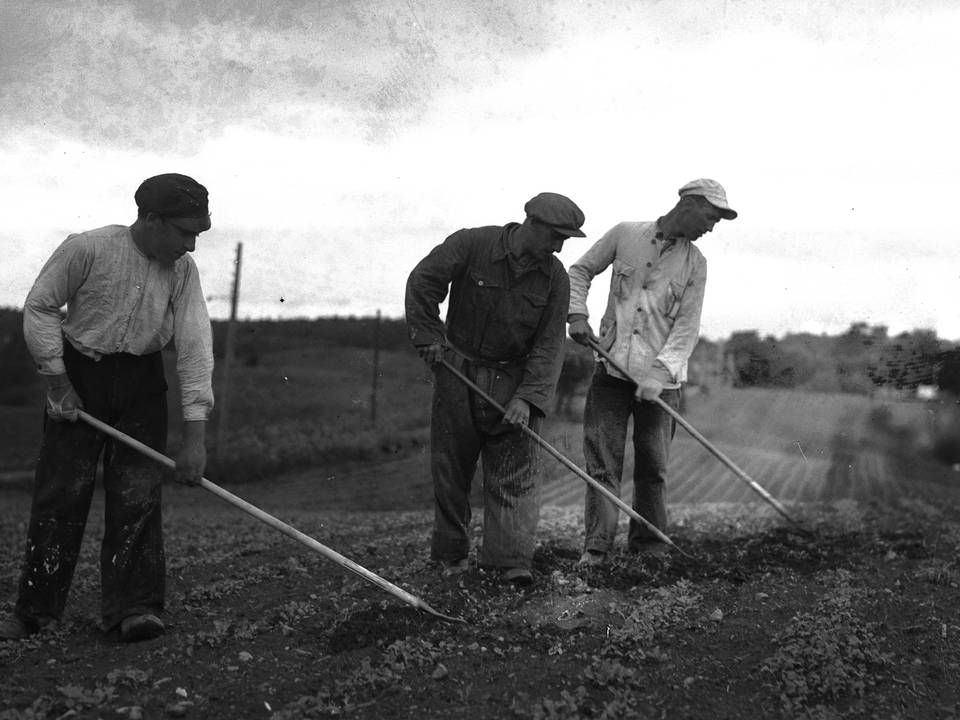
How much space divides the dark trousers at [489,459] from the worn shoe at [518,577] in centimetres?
6

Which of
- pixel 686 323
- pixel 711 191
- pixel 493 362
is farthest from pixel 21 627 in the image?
pixel 711 191

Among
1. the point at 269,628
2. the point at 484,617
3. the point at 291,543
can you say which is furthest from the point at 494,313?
the point at 291,543

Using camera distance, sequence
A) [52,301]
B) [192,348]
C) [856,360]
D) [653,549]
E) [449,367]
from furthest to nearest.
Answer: [856,360] → [653,549] → [449,367] → [192,348] → [52,301]

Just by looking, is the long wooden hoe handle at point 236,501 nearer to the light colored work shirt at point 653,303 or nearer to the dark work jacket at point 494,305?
the dark work jacket at point 494,305

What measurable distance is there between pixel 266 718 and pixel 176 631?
118cm

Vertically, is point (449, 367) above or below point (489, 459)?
above

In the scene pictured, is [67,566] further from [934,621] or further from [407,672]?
[934,621]

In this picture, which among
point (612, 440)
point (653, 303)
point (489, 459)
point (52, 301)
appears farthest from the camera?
point (612, 440)

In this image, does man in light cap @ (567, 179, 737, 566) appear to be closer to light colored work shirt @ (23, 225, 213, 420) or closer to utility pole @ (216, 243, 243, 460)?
light colored work shirt @ (23, 225, 213, 420)

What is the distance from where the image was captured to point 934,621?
16.9ft

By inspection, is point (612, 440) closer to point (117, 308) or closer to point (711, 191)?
point (711, 191)

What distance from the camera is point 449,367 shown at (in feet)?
17.6

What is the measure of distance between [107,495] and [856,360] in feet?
32.0

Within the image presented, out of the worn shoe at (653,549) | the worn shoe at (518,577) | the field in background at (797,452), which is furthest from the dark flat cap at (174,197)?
the field in background at (797,452)
